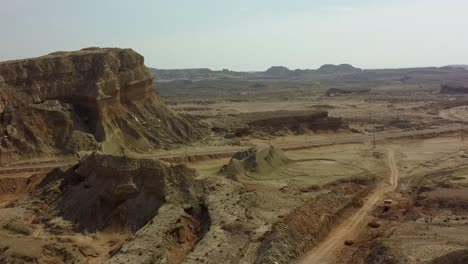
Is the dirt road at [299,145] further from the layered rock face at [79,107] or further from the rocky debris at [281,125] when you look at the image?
the rocky debris at [281,125]

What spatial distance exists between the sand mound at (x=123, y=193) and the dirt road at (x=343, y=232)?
8.46m

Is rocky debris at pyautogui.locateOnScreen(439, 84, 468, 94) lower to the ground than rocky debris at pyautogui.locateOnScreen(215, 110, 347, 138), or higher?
lower

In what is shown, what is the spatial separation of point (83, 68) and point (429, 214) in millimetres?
39592

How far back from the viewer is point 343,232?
32.3 m

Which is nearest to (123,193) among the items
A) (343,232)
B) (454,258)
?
(343,232)

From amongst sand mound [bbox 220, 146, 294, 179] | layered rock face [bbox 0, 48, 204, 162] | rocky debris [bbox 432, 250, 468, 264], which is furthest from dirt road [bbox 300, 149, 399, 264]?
layered rock face [bbox 0, 48, 204, 162]

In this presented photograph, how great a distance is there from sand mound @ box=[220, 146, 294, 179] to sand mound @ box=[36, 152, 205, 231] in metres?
7.58

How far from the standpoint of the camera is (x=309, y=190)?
40.2 m

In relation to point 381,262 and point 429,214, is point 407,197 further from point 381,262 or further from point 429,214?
point 381,262

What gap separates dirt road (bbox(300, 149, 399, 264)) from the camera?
1111 inches

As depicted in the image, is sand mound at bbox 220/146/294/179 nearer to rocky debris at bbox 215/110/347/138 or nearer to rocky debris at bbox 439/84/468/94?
rocky debris at bbox 215/110/347/138

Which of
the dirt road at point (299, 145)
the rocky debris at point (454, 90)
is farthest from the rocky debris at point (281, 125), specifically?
the rocky debris at point (454, 90)

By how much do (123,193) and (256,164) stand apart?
43.5 ft

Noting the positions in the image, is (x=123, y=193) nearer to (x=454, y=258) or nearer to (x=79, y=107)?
(x=454, y=258)
